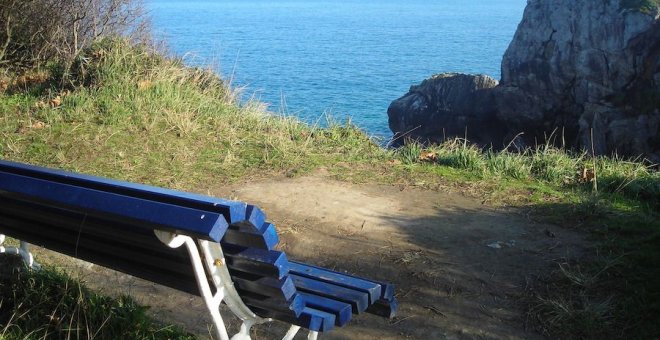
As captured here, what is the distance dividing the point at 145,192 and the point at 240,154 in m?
5.69

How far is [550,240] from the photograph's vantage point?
19.6 ft

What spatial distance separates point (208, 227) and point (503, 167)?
6.13 meters

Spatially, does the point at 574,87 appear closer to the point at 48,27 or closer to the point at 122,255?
the point at 48,27

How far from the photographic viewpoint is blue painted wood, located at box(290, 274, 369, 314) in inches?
135

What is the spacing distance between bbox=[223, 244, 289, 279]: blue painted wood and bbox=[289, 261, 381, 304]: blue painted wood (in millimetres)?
685

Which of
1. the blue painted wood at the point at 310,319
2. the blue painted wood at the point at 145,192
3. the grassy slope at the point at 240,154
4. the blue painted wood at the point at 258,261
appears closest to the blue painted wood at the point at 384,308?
the blue painted wood at the point at 310,319

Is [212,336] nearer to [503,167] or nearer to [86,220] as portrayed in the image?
[86,220]

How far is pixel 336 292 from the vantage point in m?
3.54

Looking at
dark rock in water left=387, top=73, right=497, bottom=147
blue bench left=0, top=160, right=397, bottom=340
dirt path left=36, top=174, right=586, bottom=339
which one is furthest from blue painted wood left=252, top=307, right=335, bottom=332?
dark rock in water left=387, top=73, right=497, bottom=147

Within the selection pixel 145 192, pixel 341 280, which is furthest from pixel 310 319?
pixel 145 192

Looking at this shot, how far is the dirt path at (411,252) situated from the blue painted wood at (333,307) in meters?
1.06

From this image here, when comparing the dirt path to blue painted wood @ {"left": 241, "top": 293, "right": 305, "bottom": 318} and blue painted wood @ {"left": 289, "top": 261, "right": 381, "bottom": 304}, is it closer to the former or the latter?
blue painted wood @ {"left": 289, "top": 261, "right": 381, "bottom": 304}

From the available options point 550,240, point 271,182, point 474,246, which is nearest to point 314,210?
point 271,182

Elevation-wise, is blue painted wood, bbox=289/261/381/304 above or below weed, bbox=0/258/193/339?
above
